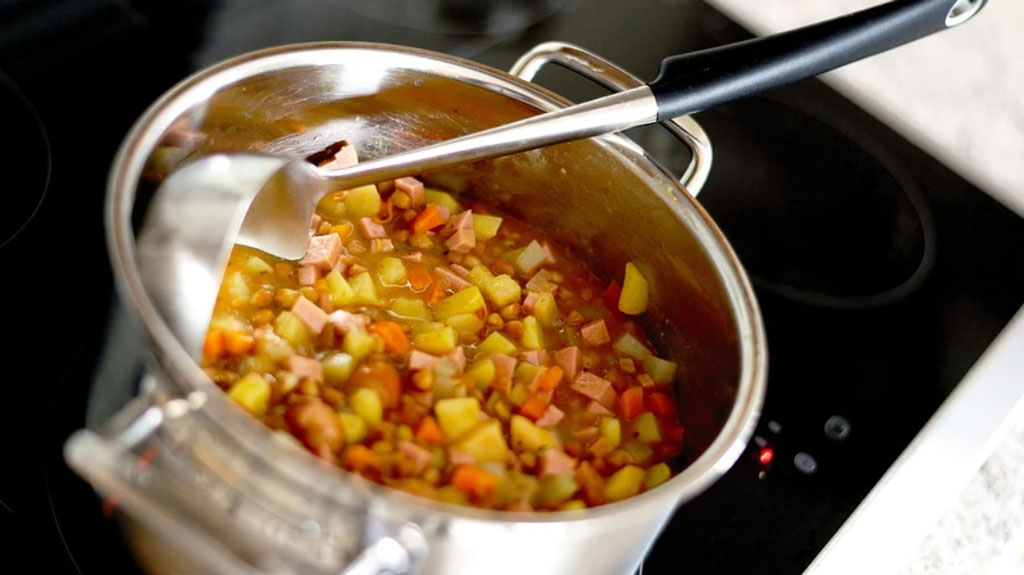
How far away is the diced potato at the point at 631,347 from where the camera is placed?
1.18 meters

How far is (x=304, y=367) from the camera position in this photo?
998mm

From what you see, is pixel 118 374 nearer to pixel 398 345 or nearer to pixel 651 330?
pixel 398 345

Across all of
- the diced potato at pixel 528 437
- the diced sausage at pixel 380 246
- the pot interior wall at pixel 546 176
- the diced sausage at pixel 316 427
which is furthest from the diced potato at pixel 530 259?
the diced sausage at pixel 316 427

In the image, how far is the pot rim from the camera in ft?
2.32

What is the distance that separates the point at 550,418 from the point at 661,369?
0.17 meters

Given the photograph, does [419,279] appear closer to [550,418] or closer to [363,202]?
[363,202]

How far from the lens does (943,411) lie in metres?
1.17

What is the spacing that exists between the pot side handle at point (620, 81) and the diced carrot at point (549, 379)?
0.23 meters

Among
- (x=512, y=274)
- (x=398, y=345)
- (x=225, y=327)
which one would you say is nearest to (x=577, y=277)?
(x=512, y=274)

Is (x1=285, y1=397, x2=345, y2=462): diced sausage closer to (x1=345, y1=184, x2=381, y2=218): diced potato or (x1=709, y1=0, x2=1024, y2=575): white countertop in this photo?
(x1=345, y1=184, x2=381, y2=218): diced potato

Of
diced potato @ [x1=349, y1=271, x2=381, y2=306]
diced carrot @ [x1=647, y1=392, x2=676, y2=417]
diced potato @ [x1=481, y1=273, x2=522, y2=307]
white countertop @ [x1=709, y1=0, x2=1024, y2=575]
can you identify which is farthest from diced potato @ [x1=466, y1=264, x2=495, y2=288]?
white countertop @ [x1=709, y1=0, x2=1024, y2=575]

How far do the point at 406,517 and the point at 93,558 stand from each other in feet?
1.23

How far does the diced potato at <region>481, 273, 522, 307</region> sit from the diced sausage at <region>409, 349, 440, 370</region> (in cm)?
14

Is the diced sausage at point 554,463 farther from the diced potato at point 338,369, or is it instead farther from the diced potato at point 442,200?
the diced potato at point 442,200
